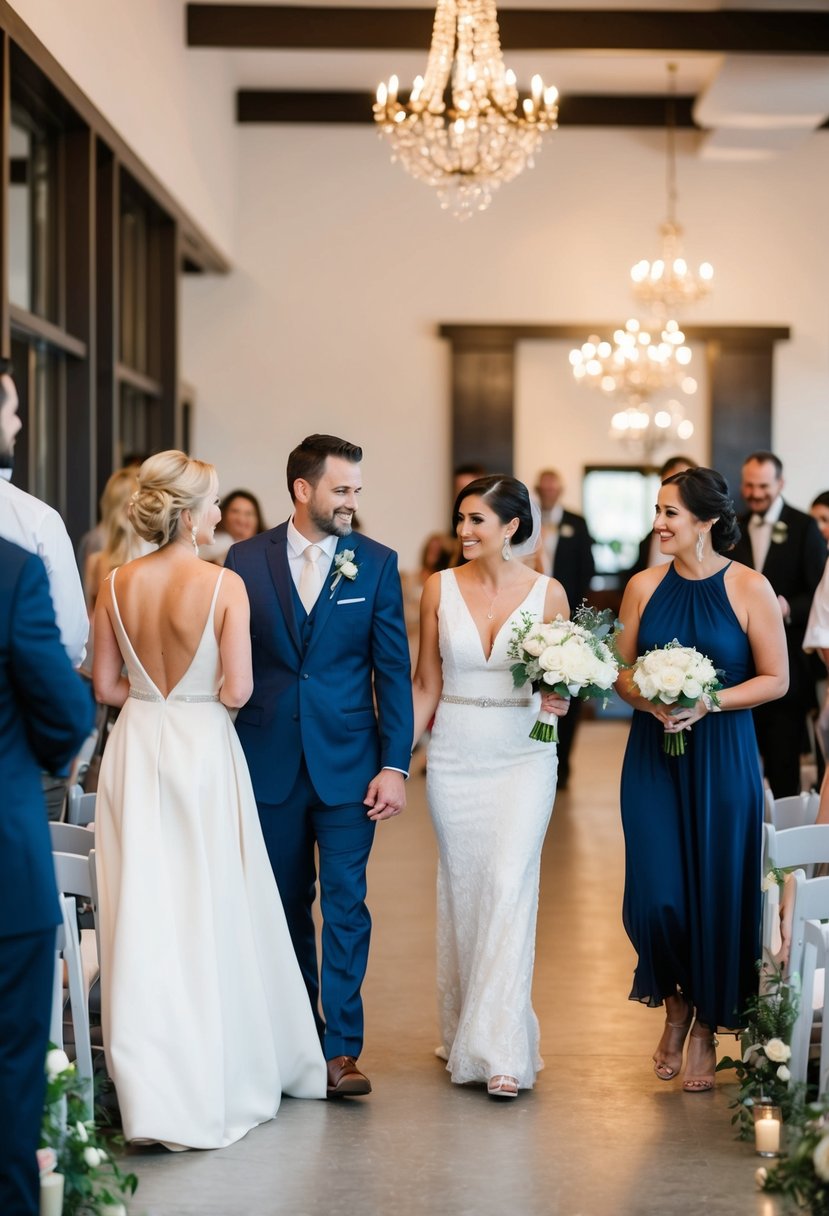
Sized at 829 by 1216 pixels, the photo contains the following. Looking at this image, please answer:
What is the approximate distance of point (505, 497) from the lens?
4.68 meters

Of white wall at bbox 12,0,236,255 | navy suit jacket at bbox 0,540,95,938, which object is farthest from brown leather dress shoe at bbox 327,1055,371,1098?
white wall at bbox 12,0,236,255

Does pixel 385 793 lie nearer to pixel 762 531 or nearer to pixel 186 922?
pixel 186 922

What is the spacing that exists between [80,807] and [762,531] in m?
4.19

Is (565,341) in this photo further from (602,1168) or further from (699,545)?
(602,1168)

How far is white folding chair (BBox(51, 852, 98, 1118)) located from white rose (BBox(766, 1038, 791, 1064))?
5.69ft

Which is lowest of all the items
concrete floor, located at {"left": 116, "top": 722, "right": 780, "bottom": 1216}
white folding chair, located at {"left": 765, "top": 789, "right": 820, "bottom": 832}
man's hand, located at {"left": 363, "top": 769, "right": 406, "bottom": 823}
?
concrete floor, located at {"left": 116, "top": 722, "right": 780, "bottom": 1216}

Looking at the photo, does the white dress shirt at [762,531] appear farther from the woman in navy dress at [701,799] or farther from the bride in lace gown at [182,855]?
the bride in lace gown at [182,855]

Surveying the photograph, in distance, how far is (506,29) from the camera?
1151cm

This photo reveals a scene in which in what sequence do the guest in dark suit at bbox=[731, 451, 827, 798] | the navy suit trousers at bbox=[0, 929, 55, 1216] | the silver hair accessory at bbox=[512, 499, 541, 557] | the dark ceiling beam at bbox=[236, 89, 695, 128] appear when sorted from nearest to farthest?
the navy suit trousers at bbox=[0, 929, 55, 1216] < the silver hair accessory at bbox=[512, 499, 541, 557] < the guest in dark suit at bbox=[731, 451, 827, 798] < the dark ceiling beam at bbox=[236, 89, 695, 128]

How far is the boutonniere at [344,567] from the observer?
4340 mm

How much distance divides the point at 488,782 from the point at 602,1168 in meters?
1.19

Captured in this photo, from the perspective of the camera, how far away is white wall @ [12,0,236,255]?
818 cm

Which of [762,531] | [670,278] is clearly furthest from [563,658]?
[670,278]

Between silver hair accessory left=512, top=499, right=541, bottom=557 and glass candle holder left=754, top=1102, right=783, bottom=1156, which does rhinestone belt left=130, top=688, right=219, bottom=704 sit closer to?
silver hair accessory left=512, top=499, right=541, bottom=557
